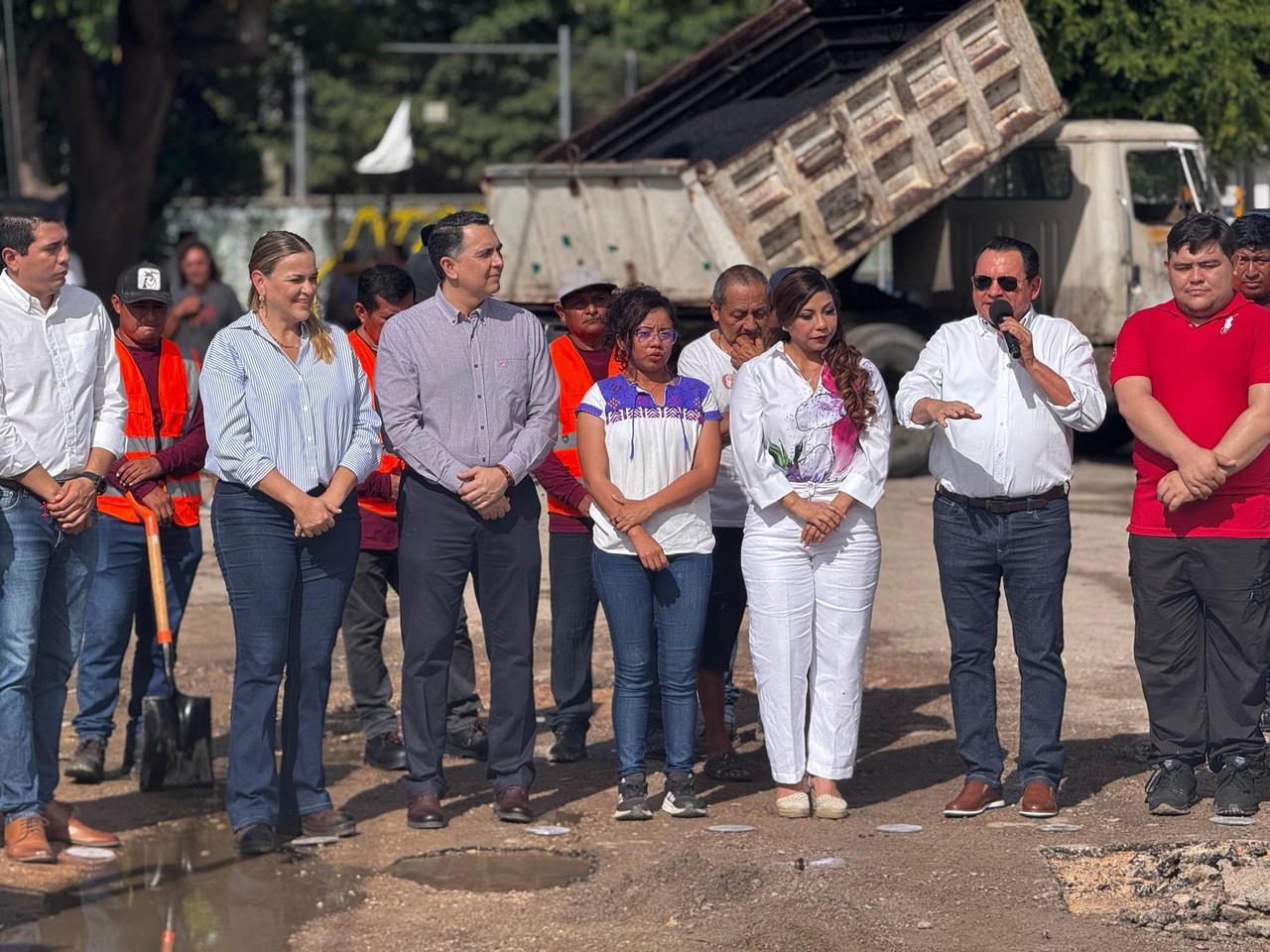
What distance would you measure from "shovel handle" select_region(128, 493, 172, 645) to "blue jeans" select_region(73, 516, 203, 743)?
9 centimetres

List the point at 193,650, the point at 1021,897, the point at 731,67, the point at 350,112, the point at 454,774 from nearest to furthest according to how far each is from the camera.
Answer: the point at 1021,897
the point at 454,774
the point at 193,650
the point at 731,67
the point at 350,112

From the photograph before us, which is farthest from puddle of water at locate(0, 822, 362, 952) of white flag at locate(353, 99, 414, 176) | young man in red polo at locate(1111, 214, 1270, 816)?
white flag at locate(353, 99, 414, 176)

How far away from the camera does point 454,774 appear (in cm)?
761

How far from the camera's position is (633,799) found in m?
6.79

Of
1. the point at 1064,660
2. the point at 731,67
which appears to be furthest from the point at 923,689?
the point at 731,67

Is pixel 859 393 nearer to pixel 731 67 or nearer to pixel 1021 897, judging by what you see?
pixel 1021 897

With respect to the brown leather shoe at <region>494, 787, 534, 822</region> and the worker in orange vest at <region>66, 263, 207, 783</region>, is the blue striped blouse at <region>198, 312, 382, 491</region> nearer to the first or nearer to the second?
the worker in orange vest at <region>66, 263, 207, 783</region>

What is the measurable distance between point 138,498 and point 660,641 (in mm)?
1996

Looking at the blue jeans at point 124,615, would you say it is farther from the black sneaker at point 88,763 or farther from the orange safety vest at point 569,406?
the orange safety vest at point 569,406

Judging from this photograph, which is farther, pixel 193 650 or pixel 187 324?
pixel 187 324

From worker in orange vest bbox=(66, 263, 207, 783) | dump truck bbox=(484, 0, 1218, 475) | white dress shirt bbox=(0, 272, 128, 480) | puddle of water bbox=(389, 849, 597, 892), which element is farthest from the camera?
dump truck bbox=(484, 0, 1218, 475)

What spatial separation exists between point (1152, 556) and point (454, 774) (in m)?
2.75

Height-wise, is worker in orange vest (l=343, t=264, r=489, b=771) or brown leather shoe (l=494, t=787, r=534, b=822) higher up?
worker in orange vest (l=343, t=264, r=489, b=771)

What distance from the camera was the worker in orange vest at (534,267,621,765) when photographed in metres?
7.37
